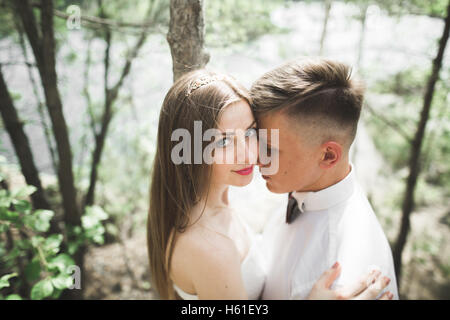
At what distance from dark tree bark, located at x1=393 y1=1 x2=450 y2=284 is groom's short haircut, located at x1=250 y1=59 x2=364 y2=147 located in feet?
7.06

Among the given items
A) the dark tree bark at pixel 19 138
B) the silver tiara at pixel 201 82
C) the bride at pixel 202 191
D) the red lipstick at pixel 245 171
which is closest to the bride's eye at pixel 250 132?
the bride at pixel 202 191

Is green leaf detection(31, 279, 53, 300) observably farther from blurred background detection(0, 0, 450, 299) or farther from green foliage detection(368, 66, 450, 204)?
green foliage detection(368, 66, 450, 204)

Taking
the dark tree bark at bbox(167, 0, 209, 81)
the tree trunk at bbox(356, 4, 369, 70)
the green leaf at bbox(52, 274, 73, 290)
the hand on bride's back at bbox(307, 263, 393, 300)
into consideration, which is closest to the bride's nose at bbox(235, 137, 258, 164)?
the dark tree bark at bbox(167, 0, 209, 81)

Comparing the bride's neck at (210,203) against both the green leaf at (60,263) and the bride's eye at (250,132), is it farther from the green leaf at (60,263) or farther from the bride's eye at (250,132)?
the green leaf at (60,263)

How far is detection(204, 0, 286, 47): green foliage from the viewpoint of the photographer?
2.80 metres

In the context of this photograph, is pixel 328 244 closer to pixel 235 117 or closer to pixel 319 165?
pixel 319 165

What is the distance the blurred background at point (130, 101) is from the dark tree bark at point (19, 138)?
12mm

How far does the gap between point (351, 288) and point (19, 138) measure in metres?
2.89

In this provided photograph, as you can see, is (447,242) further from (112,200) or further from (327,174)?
(112,200)

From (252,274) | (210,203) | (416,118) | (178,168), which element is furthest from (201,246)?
(416,118)

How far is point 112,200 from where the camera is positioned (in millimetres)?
5129

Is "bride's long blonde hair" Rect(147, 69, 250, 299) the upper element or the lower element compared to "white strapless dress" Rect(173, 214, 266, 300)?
upper

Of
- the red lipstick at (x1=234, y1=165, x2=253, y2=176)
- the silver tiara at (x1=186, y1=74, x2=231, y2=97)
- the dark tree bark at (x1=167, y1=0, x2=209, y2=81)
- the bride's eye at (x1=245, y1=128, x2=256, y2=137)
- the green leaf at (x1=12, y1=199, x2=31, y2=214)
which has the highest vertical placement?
the dark tree bark at (x1=167, y1=0, x2=209, y2=81)
